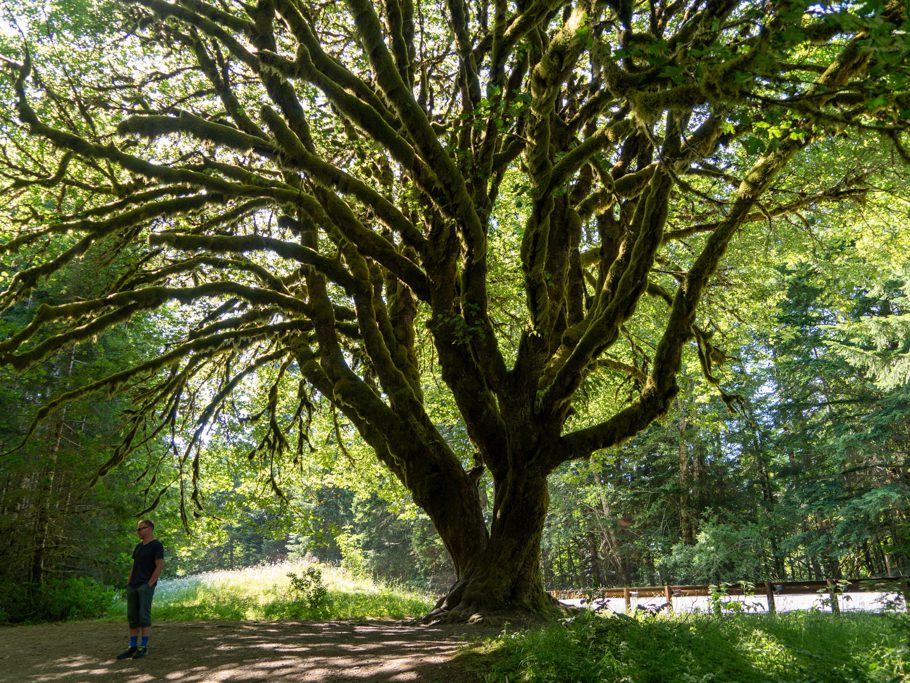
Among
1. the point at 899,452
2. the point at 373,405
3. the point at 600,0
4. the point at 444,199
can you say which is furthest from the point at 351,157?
the point at 899,452

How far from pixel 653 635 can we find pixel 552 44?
555cm

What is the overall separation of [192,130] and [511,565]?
6508 millimetres

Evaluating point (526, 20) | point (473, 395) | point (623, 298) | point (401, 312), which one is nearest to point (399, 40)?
point (526, 20)

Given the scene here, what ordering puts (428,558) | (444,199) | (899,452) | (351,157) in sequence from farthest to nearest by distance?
(428,558) < (899,452) < (351,157) < (444,199)

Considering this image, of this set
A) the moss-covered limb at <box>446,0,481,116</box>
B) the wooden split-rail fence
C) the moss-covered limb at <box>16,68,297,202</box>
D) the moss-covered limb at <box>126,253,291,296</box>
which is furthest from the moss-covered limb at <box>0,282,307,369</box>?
the wooden split-rail fence

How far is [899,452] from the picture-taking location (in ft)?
63.8

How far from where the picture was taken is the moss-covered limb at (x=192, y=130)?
19.3 feet

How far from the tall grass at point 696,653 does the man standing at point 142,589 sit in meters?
4.20

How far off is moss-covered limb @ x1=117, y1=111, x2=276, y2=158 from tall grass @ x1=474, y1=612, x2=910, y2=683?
6.04m

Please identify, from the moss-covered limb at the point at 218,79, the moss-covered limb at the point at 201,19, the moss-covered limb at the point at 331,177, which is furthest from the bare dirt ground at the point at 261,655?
the moss-covered limb at the point at 218,79

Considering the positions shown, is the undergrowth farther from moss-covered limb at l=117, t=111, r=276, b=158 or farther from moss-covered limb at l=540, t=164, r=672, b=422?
moss-covered limb at l=117, t=111, r=276, b=158

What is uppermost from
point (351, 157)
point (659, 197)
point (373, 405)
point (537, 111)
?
point (351, 157)

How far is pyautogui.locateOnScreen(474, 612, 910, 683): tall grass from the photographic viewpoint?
358cm

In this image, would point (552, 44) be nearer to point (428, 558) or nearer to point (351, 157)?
point (351, 157)
